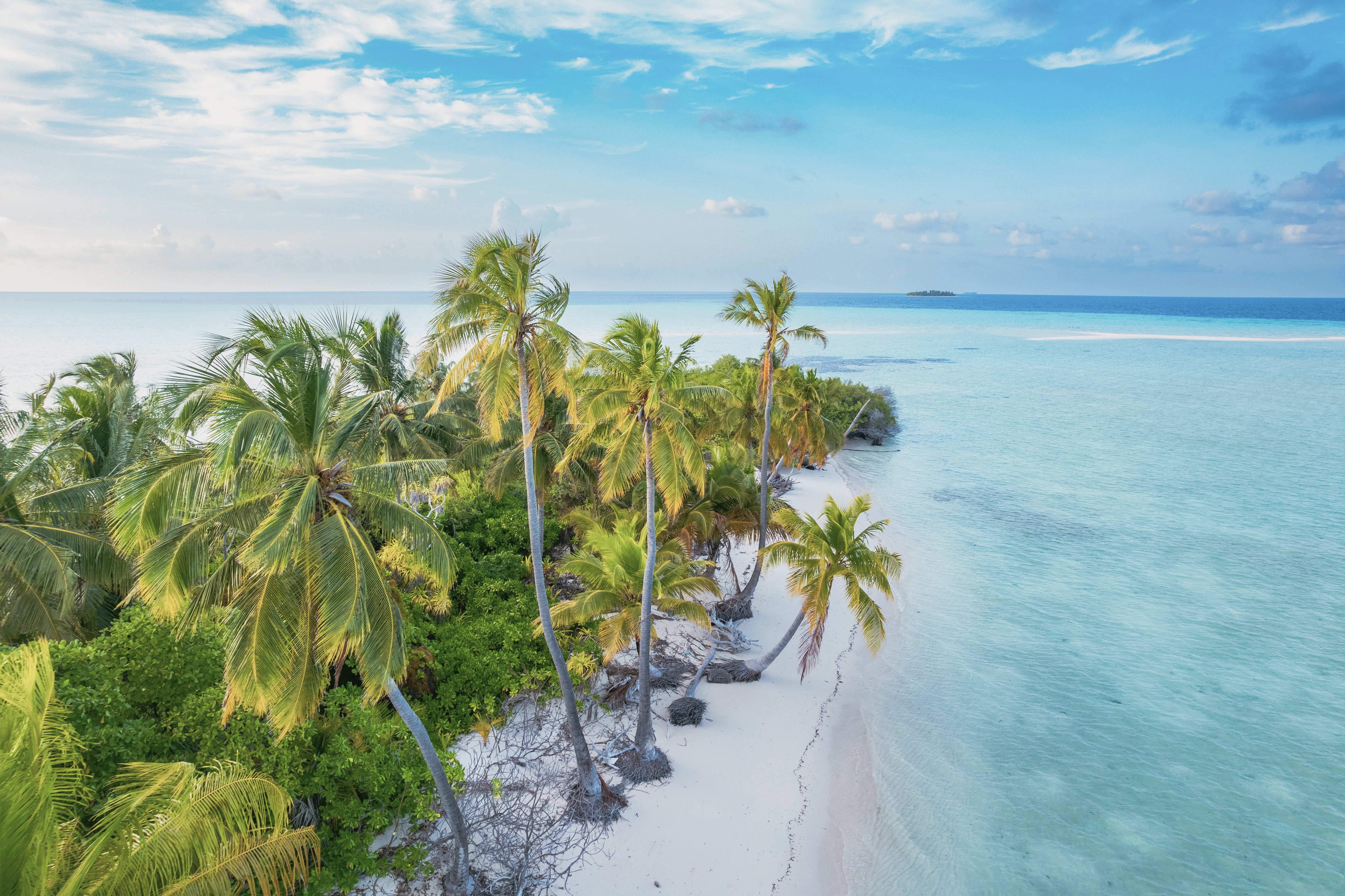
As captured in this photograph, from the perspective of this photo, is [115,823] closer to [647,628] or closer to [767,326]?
[647,628]

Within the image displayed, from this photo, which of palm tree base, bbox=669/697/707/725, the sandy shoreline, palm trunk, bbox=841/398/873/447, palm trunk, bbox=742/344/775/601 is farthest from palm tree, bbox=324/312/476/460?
palm trunk, bbox=841/398/873/447

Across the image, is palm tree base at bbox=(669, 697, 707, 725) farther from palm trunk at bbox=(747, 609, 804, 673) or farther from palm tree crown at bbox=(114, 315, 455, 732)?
palm tree crown at bbox=(114, 315, 455, 732)

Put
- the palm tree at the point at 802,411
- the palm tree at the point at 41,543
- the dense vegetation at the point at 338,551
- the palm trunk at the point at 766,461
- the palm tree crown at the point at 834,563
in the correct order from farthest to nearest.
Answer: the palm tree at the point at 802,411, the palm trunk at the point at 766,461, the palm tree crown at the point at 834,563, the palm tree at the point at 41,543, the dense vegetation at the point at 338,551

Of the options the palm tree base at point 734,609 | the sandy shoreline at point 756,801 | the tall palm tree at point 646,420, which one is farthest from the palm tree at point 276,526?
the palm tree base at point 734,609

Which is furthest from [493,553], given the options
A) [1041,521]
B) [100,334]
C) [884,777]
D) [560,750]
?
[100,334]

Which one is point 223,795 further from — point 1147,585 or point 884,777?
point 1147,585

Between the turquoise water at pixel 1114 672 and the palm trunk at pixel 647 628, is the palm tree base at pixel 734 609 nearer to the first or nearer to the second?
the turquoise water at pixel 1114 672

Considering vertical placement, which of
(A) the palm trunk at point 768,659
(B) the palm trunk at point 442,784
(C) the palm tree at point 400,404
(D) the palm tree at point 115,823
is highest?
(C) the palm tree at point 400,404
